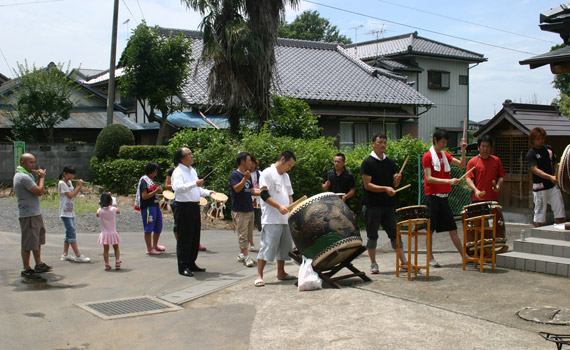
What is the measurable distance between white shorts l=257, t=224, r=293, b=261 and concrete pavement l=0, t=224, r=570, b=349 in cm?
40

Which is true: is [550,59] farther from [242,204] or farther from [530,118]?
[530,118]

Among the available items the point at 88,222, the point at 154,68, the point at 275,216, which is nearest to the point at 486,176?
the point at 275,216

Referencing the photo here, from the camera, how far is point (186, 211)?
780 centimetres

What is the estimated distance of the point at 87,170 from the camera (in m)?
21.0

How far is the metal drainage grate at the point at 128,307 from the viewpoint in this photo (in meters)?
6.01

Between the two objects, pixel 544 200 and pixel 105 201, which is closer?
pixel 105 201

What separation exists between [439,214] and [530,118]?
21.2ft

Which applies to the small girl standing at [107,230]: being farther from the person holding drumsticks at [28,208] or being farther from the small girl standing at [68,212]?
the person holding drumsticks at [28,208]

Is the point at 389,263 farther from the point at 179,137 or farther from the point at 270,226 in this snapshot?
the point at 179,137

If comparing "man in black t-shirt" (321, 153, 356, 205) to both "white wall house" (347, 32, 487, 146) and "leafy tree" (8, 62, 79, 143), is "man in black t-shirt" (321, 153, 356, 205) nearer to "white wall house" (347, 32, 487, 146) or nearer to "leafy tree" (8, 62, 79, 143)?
"leafy tree" (8, 62, 79, 143)

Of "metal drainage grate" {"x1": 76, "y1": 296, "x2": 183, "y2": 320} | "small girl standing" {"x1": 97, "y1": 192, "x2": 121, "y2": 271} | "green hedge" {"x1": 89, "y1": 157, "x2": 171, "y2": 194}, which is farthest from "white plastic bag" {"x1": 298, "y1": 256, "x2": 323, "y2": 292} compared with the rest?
"green hedge" {"x1": 89, "y1": 157, "x2": 171, "y2": 194}

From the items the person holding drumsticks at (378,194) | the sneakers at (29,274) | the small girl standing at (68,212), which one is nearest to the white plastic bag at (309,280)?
the person holding drumsticks at (378,194)

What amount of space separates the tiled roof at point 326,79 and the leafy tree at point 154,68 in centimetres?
109


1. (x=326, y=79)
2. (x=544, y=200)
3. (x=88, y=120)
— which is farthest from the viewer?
(x=326, y=79)
